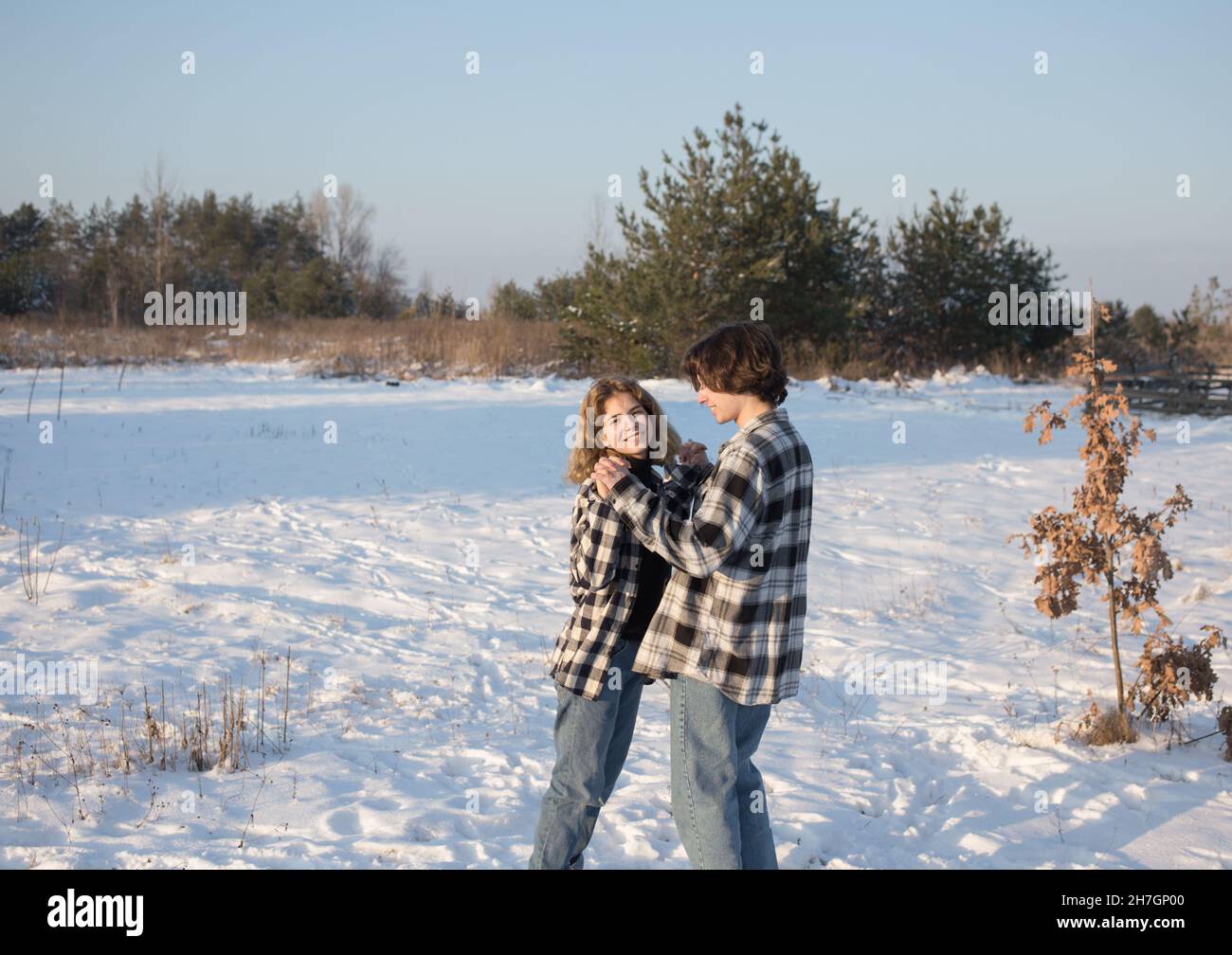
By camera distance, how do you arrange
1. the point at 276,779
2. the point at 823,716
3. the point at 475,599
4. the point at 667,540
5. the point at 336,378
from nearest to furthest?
1. the point at 667,540
2. the point at 276,779
3. the point at 823,716
4. the point at 475,599
5. the point at 336,378

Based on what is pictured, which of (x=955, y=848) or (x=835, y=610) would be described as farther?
(x=835, y=610)

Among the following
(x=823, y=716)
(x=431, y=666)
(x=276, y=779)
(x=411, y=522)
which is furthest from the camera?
(x=411, y=522)

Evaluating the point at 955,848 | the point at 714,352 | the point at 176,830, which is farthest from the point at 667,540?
the point at 176,830

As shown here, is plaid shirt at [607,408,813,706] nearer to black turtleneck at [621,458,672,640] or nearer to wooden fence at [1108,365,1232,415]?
black turtleneck at [621,458,672,640]

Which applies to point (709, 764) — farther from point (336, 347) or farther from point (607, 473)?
point (336, 347)

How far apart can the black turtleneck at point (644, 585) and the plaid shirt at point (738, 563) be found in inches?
5.2

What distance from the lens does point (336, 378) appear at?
18922 millimetres

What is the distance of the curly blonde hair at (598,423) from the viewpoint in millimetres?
2982

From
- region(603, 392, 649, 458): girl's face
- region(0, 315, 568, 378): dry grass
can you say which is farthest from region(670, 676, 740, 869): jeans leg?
region(0, 315, 568, 378): dry grass

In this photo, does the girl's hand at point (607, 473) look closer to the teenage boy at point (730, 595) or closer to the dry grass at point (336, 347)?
the teenage boy at point (730, 595)

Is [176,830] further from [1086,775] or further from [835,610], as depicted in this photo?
[835,610]

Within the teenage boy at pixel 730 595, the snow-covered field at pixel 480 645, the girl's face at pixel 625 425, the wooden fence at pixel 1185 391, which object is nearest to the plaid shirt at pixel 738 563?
the teenage boy at pixel 730 595

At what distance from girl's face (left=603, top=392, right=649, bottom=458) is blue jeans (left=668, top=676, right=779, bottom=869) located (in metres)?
0.70
